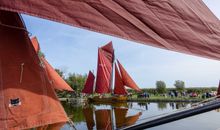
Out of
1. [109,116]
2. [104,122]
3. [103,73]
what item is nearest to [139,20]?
[104,122]

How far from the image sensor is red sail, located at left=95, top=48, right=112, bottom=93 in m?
39.2

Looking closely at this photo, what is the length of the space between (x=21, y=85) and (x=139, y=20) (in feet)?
9.08

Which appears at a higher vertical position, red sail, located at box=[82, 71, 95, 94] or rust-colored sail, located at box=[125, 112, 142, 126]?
red sail, located at box=[82, 71, 95, 94]

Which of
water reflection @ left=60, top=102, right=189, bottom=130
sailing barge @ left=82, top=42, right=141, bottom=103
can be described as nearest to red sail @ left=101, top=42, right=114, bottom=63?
sailing barge @ left=82, top=42, right=141, bottom=103

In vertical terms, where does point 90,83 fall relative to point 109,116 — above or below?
above

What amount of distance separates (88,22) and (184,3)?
91cm

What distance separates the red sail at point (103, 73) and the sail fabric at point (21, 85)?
3419 centimetres

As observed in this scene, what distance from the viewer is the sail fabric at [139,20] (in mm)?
2297

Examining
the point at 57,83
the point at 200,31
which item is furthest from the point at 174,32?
the point at 57,83

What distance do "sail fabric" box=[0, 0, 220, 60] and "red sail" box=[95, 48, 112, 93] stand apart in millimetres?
36582

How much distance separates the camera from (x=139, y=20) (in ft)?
7.83

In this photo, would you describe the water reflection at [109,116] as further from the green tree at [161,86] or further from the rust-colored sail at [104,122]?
the green tree at [161,86]

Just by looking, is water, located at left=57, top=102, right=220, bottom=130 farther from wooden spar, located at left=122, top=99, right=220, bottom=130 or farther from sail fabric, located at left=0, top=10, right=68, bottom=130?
sail fabric, located at left=0, top=10, right=68, bottom=130

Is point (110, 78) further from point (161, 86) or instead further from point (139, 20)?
point (139, 20)
